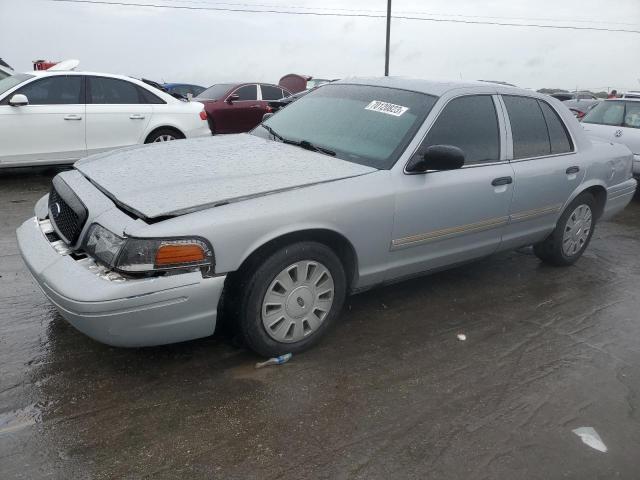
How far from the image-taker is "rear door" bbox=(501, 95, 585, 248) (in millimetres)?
4238

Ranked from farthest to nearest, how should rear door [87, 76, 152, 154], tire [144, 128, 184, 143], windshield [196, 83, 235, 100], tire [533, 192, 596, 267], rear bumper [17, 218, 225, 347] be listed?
windshield [196, 83, 235, 100] → tire [144, 128, 184, 143] → rear door [87, 76, 152, 154] → tire [533, 192, 596, 267] → rear bumper [17, 218, 225, 347]

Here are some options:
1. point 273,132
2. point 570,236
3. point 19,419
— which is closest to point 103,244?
point 19,419

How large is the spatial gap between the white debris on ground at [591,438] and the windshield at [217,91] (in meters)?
10.7

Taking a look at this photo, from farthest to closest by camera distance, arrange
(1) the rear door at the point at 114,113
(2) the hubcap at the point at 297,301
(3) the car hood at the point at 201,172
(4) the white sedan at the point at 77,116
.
Result: (1) the rear door at the point at 114,113, (4) the white sedan at the point at 77,116, (2) the hubcap at the point at 297,301, (3) the car hood at the point at 201,172

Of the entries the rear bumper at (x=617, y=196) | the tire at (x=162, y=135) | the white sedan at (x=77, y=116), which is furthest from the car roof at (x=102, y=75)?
the rear bumper at (x=617, y=196)

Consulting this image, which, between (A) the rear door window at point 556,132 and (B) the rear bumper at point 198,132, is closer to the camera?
(A) the rear door window at point 556,132

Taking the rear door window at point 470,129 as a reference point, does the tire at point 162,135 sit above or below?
below

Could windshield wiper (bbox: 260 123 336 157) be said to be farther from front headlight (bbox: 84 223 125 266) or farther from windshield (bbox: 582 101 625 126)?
windshield (bbox: 582 101 625 126)

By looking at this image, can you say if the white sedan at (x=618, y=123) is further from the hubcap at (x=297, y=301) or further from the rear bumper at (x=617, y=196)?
the hubcap at (x=297, y=301)

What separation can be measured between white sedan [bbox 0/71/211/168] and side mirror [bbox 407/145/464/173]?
220 inches

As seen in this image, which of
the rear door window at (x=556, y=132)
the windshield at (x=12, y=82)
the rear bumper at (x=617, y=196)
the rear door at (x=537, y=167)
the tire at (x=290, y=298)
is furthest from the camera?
the windshield at (x=12, y=82)

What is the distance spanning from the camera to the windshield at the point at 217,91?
1213cm

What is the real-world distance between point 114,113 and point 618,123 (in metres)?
7.80

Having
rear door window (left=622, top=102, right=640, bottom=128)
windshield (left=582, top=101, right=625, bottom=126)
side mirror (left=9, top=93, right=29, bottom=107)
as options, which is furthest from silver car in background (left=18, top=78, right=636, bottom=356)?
windshield (left=582, top=101, right=625, bottom=126)
